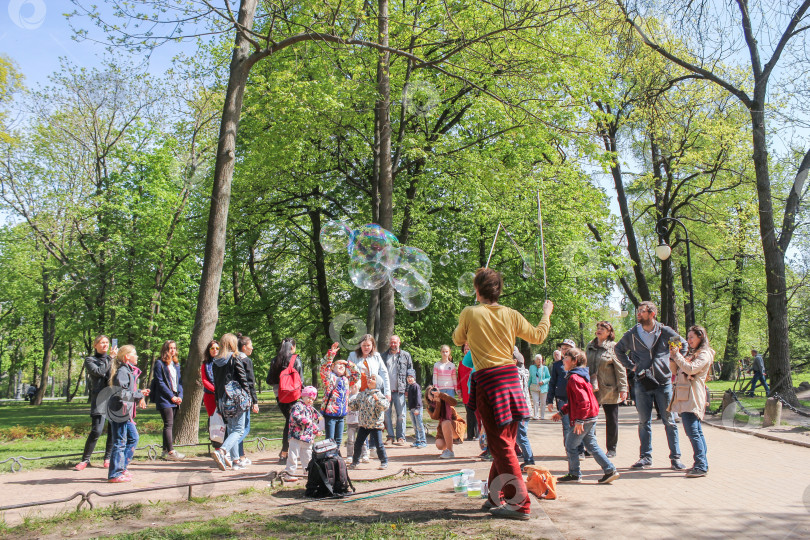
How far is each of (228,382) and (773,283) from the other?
42.7 ft

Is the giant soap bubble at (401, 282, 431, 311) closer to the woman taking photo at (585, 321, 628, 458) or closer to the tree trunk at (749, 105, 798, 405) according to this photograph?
the woman taking photo at (585, 321, 628, 458)

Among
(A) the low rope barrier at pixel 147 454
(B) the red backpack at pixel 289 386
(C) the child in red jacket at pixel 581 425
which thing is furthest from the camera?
(B) the red backpack at pixel 289 386

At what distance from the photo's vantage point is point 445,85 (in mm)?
17922

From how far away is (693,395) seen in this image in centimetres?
743

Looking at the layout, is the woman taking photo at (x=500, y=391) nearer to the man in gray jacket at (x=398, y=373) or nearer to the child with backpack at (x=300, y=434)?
the child with backpack at (x=300, y=434)

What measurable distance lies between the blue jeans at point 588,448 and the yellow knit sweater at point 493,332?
2087 mm

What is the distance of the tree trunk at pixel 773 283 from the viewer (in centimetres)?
1405

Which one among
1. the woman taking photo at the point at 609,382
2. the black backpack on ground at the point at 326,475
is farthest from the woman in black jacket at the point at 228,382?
the woman taking photo at the point at 609,382

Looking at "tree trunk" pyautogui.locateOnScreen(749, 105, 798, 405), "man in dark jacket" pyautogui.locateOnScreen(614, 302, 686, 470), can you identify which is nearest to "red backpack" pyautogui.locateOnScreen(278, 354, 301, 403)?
"man in dark jacket" pyautogui.locateOnScreen(614, 302, 686, 470)

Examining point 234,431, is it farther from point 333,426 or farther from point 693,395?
point 693,395

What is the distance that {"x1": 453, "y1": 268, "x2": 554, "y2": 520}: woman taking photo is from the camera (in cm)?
513

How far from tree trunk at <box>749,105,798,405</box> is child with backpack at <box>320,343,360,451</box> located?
1097 centimetres

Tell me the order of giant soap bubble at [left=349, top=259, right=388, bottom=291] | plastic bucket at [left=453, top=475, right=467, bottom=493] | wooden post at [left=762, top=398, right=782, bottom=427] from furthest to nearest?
1. wooden post at [left=762, top=398, right=782, bottom=427]
2. giant soap bubble at [left=349, top=259, right=388, bottom=291]
3. plastic bucket at [left=453, top=475, right=467, bottom=493]

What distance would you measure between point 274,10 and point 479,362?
6643 millimetres
